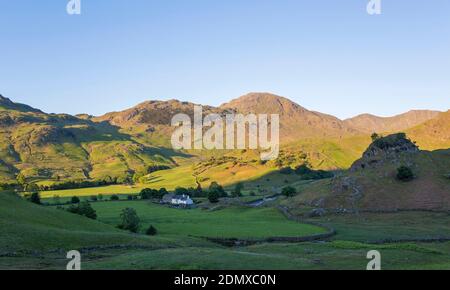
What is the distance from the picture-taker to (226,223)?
10538cm

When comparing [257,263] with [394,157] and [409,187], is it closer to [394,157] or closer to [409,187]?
[409,187]

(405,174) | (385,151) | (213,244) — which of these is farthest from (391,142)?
(213,244)

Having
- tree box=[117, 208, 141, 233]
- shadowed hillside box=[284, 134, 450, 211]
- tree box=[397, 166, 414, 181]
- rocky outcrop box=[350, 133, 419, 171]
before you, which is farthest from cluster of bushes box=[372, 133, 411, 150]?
tree box=[117, 208, 141, 233]

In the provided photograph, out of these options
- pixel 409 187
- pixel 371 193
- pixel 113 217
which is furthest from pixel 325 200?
pixel 113 217

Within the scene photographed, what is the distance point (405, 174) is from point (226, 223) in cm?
5632

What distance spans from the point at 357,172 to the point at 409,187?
60.7ft

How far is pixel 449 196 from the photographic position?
113m

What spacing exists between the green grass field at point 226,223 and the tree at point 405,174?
→ 122ft

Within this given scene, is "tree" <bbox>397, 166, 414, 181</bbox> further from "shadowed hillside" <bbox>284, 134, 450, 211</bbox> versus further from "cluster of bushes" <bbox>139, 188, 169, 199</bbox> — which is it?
"cluster of bushes" <bbox>139, 188, 169, 199</bbox>

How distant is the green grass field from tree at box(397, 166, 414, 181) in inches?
1470

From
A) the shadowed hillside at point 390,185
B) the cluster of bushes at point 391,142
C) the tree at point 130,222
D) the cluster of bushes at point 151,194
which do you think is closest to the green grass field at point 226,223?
the tree at point 130,222

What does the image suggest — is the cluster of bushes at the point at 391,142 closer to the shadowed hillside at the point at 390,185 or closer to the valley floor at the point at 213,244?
the shadowed hillside at the point at 390,185

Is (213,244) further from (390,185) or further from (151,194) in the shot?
(151,194)

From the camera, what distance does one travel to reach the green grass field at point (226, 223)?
8812 cm
